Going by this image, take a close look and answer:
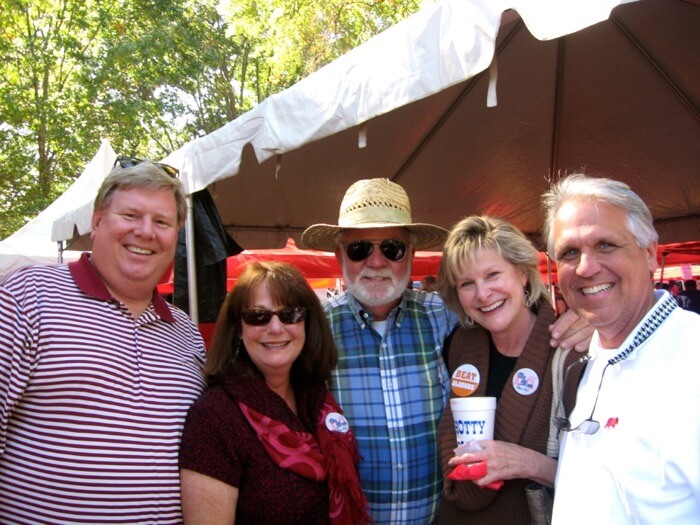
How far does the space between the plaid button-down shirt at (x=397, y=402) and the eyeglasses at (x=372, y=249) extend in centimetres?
25

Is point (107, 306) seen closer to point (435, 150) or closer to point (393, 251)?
point (393, 251)

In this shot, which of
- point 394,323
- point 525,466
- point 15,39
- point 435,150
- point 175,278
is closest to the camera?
point 525,466

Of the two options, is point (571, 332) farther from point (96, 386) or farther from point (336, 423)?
point (96, 386)

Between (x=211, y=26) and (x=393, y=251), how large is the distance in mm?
17458

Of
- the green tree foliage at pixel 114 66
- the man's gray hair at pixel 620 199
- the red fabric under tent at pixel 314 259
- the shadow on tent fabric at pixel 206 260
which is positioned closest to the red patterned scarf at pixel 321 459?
the man's gray hair at pixel 620 199

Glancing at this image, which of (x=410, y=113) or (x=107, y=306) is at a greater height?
(x=410, y=113)

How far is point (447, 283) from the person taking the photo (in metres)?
2.50

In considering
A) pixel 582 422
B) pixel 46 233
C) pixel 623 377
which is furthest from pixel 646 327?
pixel 46 233

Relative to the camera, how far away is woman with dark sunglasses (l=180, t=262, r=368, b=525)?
1.93 meters

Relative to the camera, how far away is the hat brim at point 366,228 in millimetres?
2808

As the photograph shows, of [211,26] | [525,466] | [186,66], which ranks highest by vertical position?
[211,26]

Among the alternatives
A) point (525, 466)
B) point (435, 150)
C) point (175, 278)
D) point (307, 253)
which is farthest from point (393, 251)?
point (307, 253)

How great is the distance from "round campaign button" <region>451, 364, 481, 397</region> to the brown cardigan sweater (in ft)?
0.07

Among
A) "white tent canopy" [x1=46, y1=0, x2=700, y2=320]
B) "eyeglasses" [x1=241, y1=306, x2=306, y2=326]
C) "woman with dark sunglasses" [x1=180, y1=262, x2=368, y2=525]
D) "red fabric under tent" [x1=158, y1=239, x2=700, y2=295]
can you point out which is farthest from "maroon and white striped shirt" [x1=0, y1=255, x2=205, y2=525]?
"red fabric under tent" [x1=158, y1=239, x2=700, y2=295]
